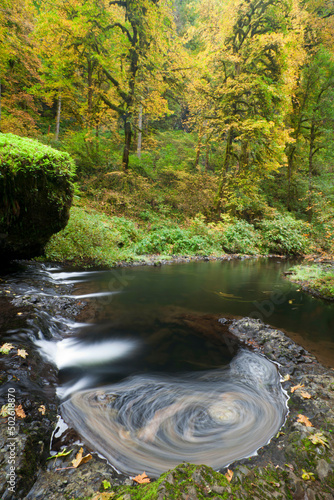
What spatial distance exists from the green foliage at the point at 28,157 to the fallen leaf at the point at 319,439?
5619 mm

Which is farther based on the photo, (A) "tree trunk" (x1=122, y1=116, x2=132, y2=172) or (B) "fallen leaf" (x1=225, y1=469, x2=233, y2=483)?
(A) "tree trunk" (x1=122, y1=116, x2=132, y2=172)

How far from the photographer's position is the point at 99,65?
1360 centimetres

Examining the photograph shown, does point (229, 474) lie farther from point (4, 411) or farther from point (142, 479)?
point (4, 411)

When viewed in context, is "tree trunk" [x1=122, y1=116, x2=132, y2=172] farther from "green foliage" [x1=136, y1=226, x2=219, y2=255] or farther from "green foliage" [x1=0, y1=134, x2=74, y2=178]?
"green foliage" [x1=0, y1=134, x2=74, y2=178]

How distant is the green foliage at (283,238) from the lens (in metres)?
15.1

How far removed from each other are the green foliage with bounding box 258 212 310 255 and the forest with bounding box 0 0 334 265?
0.07 meters

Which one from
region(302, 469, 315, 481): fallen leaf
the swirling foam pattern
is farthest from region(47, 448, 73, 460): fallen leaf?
region(302, 469, 315, 481): fallen leaf

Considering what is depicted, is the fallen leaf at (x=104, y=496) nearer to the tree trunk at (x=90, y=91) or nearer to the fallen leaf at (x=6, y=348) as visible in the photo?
the fallen leaf at (x=6, y=348)

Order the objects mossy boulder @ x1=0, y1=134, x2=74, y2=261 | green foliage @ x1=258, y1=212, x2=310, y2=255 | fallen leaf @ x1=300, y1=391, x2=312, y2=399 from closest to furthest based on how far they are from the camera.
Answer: fallen leaf @ x1=300, y1=391, x2=312, y2=399
mossy boulder @ x1=0, y1=134, x2=74, y2=261
green foliage @ x1=258, y1=212, x2=310, y2=255

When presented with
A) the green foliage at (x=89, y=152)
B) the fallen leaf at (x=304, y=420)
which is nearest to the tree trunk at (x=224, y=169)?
the green foliage at (x=89, y=152)

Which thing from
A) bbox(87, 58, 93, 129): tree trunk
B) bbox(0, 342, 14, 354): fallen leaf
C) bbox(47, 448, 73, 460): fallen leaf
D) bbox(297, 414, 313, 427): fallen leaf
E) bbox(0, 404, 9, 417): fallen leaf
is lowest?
bbox(47, 448, 73, 460): fallen leaf

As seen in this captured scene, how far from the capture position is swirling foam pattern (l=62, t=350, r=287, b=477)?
2.01 metres

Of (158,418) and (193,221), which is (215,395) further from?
(193,221)

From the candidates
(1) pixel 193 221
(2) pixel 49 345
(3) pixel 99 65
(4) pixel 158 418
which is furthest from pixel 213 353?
(3) pixel 99 65
